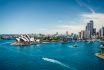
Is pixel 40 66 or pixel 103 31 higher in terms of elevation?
pixel 103 31

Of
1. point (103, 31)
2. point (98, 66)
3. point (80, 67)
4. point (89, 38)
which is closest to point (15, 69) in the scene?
point (80, 67)

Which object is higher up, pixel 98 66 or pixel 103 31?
pixel 103 31

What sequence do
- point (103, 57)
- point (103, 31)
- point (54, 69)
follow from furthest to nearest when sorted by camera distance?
1. point (103, 31)
2. point (103, 57)
3. point (54, 69)

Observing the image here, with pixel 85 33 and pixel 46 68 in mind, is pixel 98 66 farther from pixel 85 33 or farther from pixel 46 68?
pixel 85 33

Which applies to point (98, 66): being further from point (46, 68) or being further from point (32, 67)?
point (32, 67)

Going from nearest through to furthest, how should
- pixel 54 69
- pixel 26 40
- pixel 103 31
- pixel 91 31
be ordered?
1. pixel 54 69
2. pixel 26 40
3. pixel 103 31
4. pixel 91 31

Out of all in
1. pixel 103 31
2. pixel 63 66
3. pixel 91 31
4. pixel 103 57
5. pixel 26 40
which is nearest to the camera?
pixel 63 66

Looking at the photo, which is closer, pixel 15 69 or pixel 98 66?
pixel 15 69

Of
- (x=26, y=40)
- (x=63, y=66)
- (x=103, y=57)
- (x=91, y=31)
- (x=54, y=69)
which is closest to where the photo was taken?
(x=54, y=69)

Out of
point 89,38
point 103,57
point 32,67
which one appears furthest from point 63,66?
point 89,38
